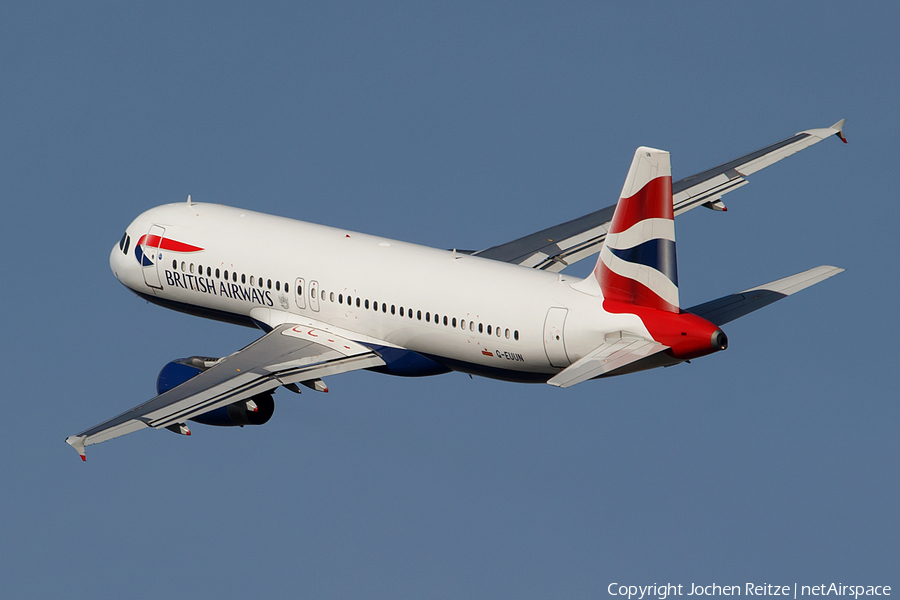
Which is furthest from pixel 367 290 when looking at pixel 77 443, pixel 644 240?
pixel 77 443

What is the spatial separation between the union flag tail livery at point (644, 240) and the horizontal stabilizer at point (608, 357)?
4.03 ft

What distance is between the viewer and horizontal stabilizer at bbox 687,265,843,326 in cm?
5322

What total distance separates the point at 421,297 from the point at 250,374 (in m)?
6.41

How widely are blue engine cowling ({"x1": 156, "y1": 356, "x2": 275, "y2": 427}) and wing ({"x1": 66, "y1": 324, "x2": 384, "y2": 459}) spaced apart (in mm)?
686

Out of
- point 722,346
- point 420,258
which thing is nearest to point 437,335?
point 420,258

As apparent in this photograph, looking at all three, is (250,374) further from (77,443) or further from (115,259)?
(115,259)

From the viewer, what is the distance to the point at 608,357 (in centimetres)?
5025

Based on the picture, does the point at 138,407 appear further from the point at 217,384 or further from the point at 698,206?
the point at 698,206

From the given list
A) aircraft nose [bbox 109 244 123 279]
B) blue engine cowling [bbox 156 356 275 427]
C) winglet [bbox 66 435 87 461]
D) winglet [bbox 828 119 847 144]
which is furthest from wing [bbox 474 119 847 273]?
winglet [bbox 66 435 87 461]

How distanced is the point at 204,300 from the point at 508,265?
490 inches

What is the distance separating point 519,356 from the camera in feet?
178

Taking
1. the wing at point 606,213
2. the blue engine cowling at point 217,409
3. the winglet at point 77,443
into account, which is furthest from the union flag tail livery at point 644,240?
the winglet at point 77,443

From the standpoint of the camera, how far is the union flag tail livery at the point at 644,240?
48875 millimetres

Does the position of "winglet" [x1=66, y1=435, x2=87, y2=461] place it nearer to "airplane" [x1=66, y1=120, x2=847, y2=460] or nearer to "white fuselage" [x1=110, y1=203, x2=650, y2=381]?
"airplane" [x1=66, y1=120, x2=847, y2=460]
